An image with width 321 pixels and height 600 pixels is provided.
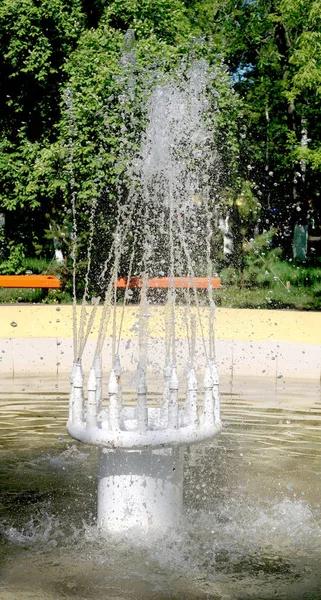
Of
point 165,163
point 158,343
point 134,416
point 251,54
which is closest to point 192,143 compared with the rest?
point 165,163

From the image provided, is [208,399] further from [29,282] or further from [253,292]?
[253,292]

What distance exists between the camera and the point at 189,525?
19.4ft

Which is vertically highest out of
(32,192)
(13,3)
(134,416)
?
(13,3)

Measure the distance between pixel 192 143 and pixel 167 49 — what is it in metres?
2.12

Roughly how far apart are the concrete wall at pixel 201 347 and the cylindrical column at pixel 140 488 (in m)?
6.82

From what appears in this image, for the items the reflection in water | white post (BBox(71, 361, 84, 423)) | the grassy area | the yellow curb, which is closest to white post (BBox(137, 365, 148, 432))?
white post (BBox(71, 361, 84, 423))

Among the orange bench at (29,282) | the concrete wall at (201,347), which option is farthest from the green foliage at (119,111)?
the concrete wall at (201,347)

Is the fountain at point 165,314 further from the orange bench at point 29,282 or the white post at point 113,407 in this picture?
the orange bench at point 29,282

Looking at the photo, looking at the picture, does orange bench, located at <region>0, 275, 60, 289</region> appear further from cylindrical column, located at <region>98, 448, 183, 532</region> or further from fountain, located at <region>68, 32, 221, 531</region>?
cylindrical column, located at <region>98, 448, 183, 532</region>

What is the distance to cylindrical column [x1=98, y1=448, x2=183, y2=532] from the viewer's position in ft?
18.3

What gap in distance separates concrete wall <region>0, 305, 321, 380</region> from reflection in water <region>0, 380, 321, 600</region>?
3.02m

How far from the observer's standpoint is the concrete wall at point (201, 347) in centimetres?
1257

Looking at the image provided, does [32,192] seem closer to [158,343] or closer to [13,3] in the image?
[13,3]

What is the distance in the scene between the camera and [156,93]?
70.9ft
